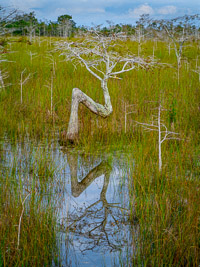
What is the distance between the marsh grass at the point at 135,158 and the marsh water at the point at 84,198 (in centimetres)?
11

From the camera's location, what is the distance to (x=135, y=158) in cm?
525

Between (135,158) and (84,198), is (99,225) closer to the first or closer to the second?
(84,198)

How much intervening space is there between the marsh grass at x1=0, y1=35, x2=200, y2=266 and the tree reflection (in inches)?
7.4

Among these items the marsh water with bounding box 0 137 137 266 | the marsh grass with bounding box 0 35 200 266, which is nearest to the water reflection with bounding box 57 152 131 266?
the marsh water with bounding box 0 137 137 266

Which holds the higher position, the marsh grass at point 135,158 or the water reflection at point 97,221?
the marsh grass at point 135,158

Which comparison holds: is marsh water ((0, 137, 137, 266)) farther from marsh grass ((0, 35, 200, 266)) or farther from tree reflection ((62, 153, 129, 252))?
marsh grass ((0, 35, 200, 266))

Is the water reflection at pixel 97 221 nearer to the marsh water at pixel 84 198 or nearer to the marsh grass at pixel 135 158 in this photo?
the marsh water at pixel 84 198

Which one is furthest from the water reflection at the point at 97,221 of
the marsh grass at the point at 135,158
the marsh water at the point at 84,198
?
the marsh grass at the point at 135,158

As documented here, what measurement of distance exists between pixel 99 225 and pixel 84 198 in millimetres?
838

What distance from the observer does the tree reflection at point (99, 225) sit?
3307mm

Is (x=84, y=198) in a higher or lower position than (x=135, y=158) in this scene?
lower

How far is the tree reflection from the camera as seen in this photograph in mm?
3307

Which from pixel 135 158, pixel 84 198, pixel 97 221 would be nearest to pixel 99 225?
pixel 97 221

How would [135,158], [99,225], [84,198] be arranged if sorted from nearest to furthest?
[99,225] → [84,198] → [135,158]
